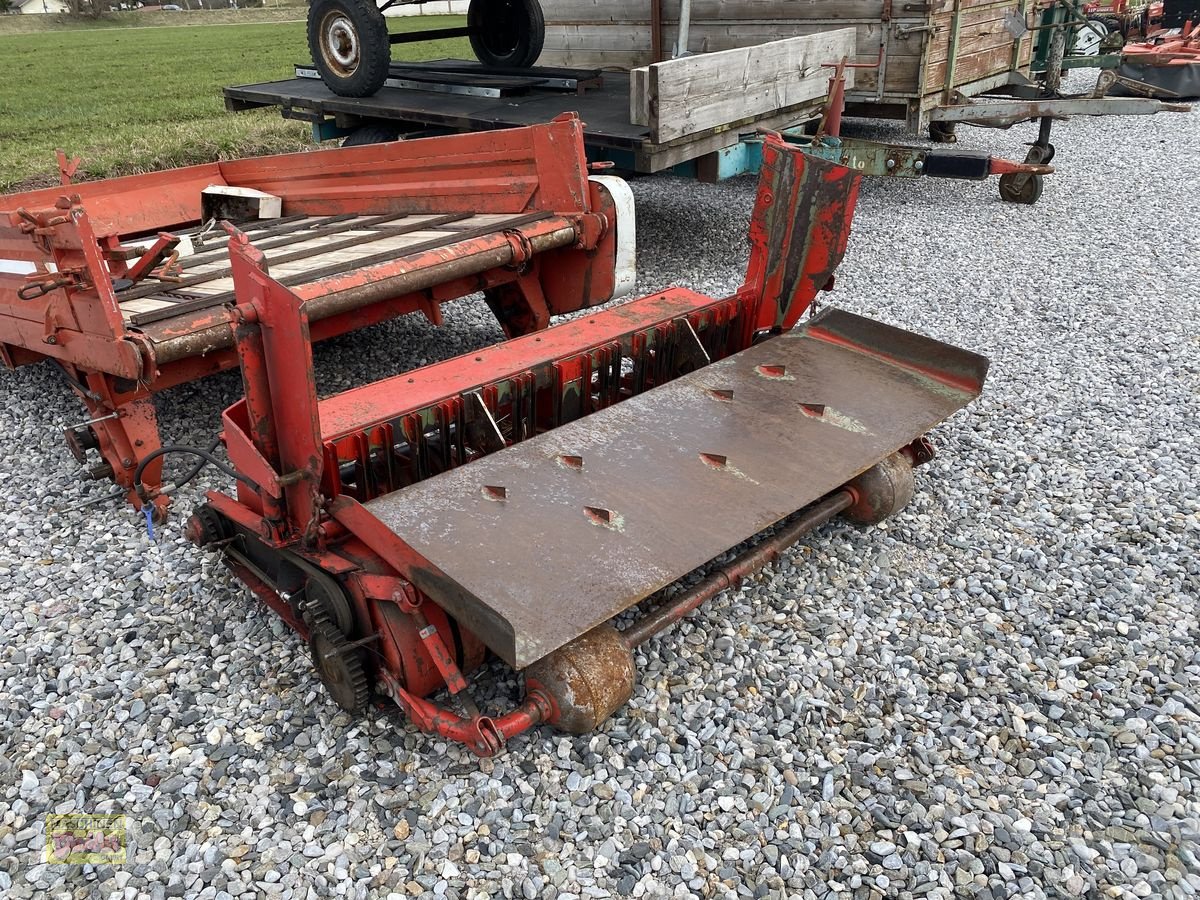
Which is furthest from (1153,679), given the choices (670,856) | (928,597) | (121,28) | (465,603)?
(121,28)

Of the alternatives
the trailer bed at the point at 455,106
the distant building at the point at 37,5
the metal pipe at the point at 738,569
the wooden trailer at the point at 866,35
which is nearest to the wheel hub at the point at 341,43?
the trailer bed at the point at 455,106

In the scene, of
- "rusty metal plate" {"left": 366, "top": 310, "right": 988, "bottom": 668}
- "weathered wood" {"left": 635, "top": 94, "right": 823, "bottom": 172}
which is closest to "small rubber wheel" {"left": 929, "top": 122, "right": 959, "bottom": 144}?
"weathered wood" {"left": 635, "top": 94, "right": 823, "bottom": 172}

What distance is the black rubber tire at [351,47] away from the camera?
6383mm

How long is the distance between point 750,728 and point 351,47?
20.2 feet

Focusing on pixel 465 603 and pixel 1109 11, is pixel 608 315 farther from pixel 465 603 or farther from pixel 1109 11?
pixel 1109 11

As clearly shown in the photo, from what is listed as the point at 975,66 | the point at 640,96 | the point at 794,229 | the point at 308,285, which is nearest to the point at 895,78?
the point at 975,66

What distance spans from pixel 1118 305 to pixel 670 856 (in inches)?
202

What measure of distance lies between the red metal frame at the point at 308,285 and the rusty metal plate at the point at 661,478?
0.94 metres

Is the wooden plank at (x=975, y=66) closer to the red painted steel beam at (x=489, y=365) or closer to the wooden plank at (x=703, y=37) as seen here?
the wooden plank at (x=703, y=37)

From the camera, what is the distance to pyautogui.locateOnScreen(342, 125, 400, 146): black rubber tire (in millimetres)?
6895

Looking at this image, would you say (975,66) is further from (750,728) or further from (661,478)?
(750,728)

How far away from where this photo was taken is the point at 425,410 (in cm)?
286

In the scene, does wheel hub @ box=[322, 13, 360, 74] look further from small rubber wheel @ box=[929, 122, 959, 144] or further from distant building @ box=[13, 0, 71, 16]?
distant building @ box=[13, 0, 71, 16]

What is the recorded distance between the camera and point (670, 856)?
2.14 metres
